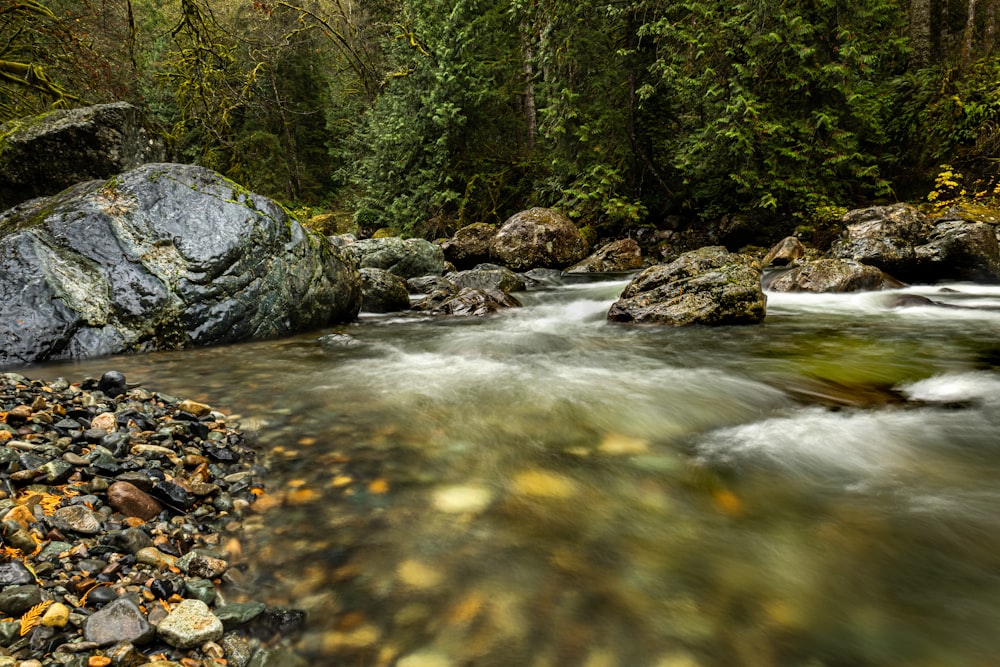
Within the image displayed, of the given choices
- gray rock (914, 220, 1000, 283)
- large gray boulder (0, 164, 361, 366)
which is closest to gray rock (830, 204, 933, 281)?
gray rock (914, 220, 1000, 283)

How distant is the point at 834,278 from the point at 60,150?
11168 millimetres

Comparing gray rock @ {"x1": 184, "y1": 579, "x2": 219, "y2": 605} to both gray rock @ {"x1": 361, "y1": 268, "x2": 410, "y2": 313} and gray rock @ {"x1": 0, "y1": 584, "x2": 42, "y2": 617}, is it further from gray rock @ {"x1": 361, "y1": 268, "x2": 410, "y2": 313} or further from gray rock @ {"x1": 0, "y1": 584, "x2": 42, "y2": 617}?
gray rock @ {"x1": 361, "y1": 268, "x2": 410, "y2": 313}

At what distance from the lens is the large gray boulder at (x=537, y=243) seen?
12.9 meters

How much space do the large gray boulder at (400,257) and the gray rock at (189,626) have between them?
373 inches

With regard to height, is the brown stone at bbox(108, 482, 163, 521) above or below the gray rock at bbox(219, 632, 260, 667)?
above

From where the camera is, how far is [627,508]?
7.25 feet

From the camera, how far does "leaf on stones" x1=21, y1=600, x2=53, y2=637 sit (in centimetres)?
126

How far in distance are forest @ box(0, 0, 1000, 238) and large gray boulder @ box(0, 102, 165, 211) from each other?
585mm

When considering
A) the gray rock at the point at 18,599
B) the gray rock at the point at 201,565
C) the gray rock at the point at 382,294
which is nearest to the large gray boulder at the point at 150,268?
the gray rock at the point at 382,294

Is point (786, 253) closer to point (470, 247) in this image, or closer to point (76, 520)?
point (470, 247)

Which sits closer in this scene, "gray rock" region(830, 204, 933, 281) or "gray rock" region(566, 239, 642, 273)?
"gray rock" region(830, 204, 933, 281)

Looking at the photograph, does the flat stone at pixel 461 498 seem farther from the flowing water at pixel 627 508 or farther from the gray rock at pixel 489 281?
the gray rock at pixel 489 281

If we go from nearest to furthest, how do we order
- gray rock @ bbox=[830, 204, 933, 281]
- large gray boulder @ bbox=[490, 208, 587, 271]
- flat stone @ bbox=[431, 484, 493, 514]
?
flat stone @ bbox=[431, 484, 493, 514], gray rock @ bbox=[830, 204, 933, 281], large gray boulder @ bbox=[490, 208, 587, 271]

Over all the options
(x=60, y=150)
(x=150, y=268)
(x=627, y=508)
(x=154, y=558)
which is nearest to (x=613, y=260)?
(x=150, y=268)
